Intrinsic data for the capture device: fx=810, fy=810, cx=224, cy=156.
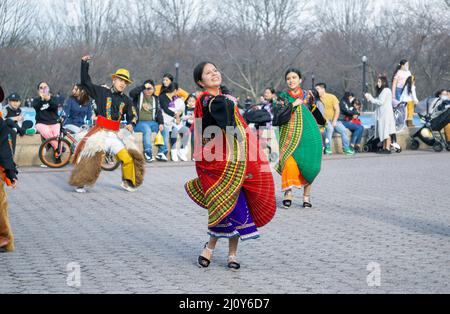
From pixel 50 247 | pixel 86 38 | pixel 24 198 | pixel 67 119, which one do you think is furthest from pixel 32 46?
pixel 50 247

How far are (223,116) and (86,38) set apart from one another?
156 ft

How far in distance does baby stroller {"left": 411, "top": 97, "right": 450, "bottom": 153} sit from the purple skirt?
14.2 meters

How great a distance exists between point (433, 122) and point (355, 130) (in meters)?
1.93

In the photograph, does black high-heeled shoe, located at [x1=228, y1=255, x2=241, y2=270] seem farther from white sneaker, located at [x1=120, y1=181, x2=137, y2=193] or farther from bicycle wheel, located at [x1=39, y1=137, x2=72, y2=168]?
bicycle wheel, located at [x1=39, y1=137, x2=72, y2=168]

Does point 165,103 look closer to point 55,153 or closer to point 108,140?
point 55,153

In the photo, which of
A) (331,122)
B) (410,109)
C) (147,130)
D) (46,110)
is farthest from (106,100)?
(410,109)

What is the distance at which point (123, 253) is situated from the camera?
7152 mm

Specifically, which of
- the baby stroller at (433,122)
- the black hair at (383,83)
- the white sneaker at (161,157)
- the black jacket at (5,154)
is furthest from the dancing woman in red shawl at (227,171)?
the baby stroller at (433,122)

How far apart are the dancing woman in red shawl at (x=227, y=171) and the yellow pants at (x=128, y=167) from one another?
5.39 metres

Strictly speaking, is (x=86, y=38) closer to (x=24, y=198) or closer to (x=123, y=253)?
(x=24, y=198)

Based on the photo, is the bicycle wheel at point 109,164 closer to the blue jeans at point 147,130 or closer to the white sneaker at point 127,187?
the blue jeans at point 147,130

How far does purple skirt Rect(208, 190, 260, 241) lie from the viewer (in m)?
6.46

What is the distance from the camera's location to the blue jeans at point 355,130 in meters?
20.4
